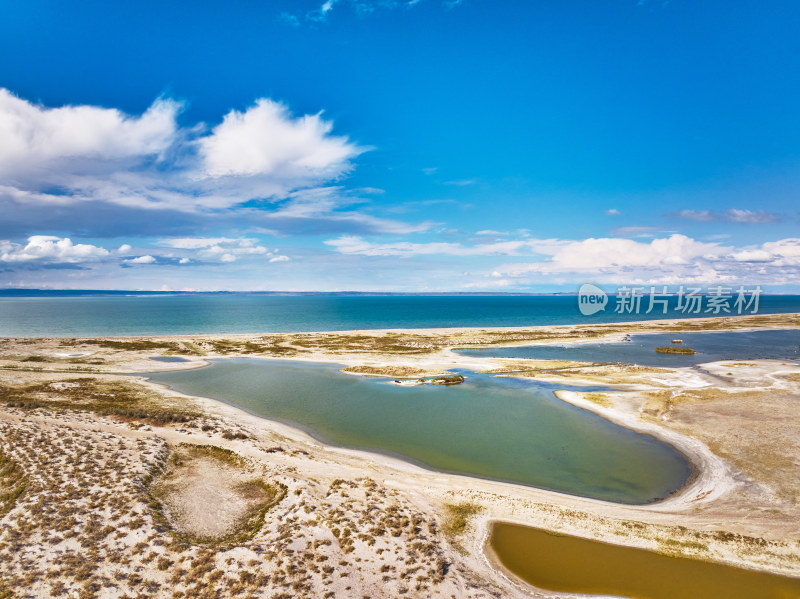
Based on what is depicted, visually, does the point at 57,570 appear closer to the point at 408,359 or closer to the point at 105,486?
the point at 105,486

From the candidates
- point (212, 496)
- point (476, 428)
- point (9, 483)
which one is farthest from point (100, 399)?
point (476, 428)

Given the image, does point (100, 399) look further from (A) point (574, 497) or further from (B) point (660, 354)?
(B) point (660, 354)

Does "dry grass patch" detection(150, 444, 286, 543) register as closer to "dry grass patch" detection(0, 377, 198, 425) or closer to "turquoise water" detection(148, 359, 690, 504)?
"turquoise water" detection(148, 359, 690, 504)

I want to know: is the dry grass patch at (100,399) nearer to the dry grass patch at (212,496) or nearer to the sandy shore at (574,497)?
the sandy shore at (574,497)

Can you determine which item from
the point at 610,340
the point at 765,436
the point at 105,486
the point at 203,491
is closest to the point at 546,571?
the point at 203,491

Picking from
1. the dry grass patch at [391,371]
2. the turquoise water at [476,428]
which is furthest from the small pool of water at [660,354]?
the turquoise water at [476,428]

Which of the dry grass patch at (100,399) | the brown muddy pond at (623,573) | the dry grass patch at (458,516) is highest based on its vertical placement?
the dry grass patch at (100,399)

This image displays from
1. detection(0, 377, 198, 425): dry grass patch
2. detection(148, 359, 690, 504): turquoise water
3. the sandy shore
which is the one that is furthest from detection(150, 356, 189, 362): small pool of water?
detection(0, 377, 198, 425): dry grass patch
